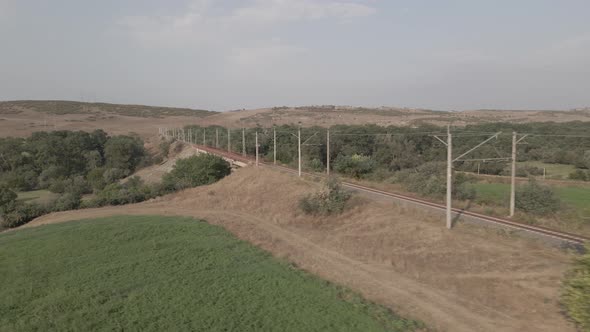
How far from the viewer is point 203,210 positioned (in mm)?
34281

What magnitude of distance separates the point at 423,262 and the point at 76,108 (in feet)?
595

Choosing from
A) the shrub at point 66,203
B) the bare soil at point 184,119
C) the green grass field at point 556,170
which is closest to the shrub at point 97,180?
the shrub at point 66,203

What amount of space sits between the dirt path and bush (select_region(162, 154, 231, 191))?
59.9ft

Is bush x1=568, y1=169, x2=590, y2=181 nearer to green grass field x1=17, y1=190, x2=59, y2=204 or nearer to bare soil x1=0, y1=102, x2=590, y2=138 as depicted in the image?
bare soil x1=0, y1=102, x2=590, y2=138

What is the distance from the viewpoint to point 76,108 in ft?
547

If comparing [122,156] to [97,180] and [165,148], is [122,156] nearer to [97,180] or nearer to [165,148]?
[165,148]

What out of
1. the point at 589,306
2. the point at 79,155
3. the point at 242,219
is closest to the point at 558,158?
the point at 242,219

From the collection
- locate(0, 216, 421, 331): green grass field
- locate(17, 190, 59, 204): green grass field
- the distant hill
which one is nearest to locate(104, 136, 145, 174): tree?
locate(17, 190, 59, 204): green grass field

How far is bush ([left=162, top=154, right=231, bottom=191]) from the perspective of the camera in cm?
4797

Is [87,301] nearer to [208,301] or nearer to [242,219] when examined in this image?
[208,301]

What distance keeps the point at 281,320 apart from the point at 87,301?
7.03 m

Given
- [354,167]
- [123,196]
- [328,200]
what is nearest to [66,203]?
[123,196]

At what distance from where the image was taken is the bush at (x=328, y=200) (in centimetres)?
2705

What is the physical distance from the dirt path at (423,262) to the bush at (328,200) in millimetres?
749
